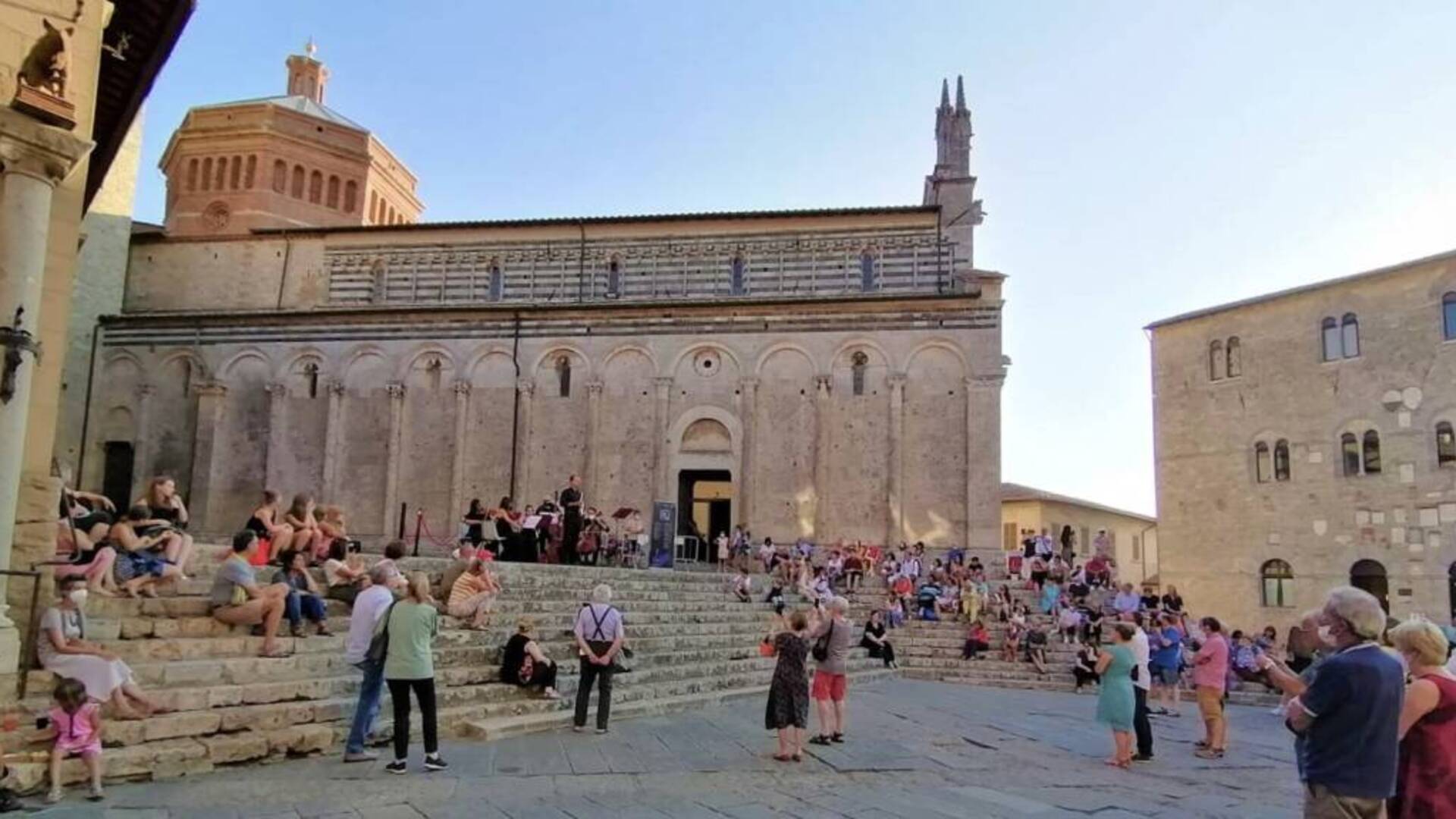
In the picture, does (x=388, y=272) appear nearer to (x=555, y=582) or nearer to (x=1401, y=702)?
(x=555, y=582)

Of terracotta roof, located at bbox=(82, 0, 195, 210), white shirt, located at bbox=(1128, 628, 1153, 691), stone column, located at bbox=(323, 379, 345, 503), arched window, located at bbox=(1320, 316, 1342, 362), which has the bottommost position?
white shirt, located at bbox=(1128, 628, 1153, 691)

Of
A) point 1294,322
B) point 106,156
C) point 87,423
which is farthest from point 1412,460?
point 87,423

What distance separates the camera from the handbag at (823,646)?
9.81 meters

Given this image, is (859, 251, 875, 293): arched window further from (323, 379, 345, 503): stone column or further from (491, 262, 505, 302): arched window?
(323, 379, 345, 503): stone column

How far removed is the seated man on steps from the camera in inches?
365

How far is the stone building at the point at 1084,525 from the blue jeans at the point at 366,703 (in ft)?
134

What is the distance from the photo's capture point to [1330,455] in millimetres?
30562

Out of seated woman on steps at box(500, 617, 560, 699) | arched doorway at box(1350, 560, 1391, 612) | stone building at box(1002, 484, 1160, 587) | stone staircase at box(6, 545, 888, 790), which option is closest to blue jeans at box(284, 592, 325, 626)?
stone staircase at box(6, 545, 888, 790)

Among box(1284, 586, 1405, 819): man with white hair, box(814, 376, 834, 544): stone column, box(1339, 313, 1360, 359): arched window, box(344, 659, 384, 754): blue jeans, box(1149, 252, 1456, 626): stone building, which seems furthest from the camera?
box(1339, 313, 1360, 359): arched window

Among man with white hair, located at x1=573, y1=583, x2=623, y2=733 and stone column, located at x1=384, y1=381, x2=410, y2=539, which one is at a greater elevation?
stone column, located at x1=384, y1=381, x2=410, y2=539

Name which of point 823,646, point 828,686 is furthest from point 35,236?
point 828,686

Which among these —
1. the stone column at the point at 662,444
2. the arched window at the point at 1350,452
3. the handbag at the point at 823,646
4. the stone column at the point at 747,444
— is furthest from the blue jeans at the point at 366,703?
the arched window at the point at 1350,452

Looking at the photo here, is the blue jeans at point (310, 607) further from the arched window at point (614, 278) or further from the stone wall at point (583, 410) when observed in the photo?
the arched window at point (614, 278)

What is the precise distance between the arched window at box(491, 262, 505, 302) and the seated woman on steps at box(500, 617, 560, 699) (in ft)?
69.2
